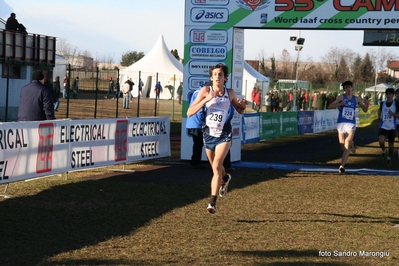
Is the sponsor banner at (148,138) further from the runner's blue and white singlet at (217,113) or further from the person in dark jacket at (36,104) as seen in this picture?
the runner's blue and white singlet at (217,113)

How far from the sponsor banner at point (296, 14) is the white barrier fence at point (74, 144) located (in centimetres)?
269

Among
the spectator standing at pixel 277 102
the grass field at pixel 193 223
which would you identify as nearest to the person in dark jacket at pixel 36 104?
the grass field at pixel 193 223

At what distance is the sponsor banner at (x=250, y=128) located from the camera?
77.2 ft

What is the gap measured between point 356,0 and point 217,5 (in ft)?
10.5

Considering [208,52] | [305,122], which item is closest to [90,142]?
[208,52]

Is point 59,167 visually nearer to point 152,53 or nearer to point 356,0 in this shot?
point 356,0

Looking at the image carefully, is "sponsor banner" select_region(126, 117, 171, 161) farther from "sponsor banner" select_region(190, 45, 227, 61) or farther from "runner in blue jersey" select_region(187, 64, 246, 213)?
"runner in blue jersey" select_region(187, 64, 246, 213)

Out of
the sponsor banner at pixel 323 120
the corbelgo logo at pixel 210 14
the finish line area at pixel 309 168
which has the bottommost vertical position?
the finish line area at pixel 309 168

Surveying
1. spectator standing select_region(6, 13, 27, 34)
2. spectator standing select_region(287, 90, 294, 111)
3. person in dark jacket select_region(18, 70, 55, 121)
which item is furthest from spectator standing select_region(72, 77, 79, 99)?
spectator standing select_region(287, 90, 294, 111)

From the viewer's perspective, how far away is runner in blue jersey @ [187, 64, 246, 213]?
994 centimetres

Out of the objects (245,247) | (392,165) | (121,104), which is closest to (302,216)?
(245,247)

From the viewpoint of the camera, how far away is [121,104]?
30266mm

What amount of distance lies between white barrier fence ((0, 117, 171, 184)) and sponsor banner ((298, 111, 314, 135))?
15.5 meters

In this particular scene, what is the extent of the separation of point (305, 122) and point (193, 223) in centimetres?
2414
